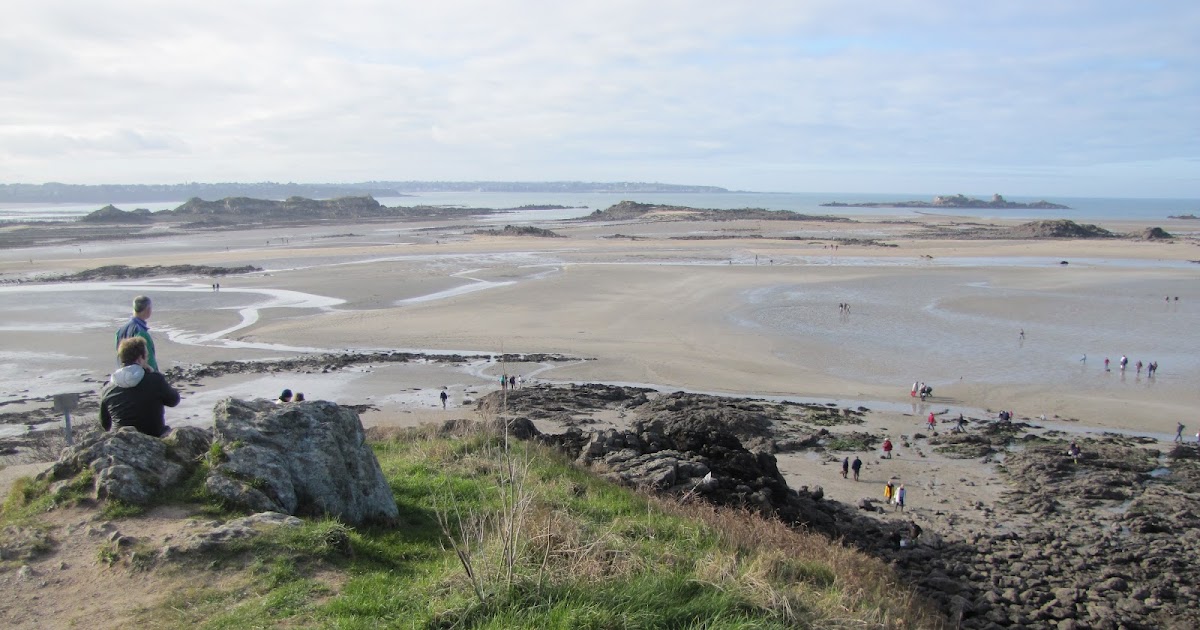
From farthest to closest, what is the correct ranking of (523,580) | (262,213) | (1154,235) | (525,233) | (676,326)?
(262,213)
(525,233)
(1154,235)
(676,326)
(523,580)

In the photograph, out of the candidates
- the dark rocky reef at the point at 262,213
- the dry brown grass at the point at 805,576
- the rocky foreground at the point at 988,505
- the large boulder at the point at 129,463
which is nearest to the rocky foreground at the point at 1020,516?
the rocky foreground at the point at 988,505

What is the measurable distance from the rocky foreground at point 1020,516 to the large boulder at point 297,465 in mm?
3872

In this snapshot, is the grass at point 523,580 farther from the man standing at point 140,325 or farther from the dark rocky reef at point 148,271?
the dark rocky reef at point 148,271

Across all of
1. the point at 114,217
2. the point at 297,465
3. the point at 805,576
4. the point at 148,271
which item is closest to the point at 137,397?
the point at 297,465

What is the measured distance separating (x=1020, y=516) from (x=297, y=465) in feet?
36.1

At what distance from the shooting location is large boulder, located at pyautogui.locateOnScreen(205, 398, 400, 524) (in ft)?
19.1

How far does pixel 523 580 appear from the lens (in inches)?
177

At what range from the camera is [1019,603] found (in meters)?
8.80

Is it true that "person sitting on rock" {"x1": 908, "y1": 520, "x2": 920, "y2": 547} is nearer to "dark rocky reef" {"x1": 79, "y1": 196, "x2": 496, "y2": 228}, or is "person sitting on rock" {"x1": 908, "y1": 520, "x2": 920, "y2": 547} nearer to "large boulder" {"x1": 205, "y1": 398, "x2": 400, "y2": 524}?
"large boulder" {"x1": 205, "y1": 398, "x2": 400, "y2": 524}

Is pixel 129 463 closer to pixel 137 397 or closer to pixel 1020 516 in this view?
pixel 137 397

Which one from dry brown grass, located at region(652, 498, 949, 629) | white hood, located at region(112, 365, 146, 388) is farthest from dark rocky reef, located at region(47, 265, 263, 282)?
dry brown grass, located at region(652, 498, 949, 629)

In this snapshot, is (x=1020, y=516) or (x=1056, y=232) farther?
A: (x=1056, y=232)

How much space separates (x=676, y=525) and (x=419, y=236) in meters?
67.1

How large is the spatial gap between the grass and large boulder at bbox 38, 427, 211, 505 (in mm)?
199
